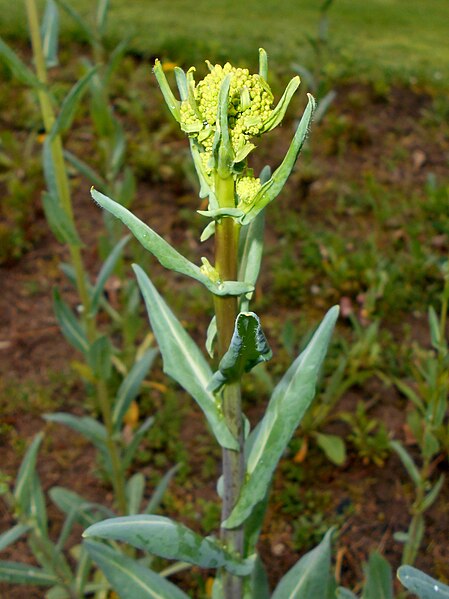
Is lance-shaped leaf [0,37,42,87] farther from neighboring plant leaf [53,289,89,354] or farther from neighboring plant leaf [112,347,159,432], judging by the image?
neighboring plant leaf [112,347,159,432]

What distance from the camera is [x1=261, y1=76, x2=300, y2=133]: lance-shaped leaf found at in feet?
2.45

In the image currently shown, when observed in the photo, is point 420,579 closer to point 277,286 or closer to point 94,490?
point 94,490

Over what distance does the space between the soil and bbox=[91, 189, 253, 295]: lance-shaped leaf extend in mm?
1235

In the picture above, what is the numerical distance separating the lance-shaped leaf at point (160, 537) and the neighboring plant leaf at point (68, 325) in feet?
2.54

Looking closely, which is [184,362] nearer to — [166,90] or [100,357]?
[166,90]

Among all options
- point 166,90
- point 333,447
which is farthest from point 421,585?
point 333,447

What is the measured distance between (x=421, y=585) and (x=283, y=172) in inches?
21.0

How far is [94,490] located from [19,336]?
71 centimetres

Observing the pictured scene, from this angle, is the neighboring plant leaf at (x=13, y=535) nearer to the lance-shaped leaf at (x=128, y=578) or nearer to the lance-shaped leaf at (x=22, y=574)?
the lance-shaped leaf at (x=22, y=574)

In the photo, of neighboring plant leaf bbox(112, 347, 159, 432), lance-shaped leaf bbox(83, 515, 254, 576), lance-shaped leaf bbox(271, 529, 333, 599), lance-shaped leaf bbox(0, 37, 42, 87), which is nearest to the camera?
lance-shaped leaf bbox(83, 515, 254, 576)

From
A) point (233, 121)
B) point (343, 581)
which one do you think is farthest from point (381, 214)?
point (233, 121)

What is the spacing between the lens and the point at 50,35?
5.55 ft

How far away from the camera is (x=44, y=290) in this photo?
8.97ft

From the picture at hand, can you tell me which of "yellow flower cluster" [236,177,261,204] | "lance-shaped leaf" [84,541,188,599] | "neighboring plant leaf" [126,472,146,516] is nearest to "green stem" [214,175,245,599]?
"yellow flower cluster" [236,177,261,204]
